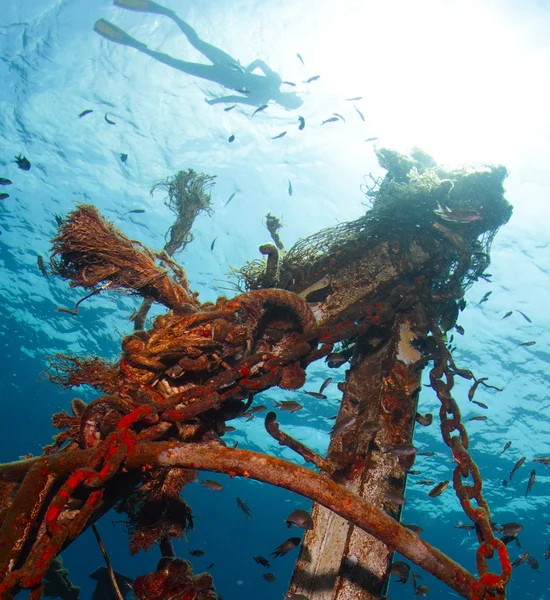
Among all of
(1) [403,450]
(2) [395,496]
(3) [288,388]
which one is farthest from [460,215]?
(2) [395,496]

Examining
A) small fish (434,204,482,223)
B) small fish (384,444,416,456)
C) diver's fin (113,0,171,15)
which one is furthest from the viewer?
diver's fin (113,0,171,15)

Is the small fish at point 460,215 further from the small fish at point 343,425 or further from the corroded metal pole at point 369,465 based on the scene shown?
the small fish at point 343,425

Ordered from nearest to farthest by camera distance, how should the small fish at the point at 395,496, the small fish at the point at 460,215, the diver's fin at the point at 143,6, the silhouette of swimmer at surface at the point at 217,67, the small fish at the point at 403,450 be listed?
the small fish at the point at 395,496
the small fish at the point at 403,450
the small fish at the point at 460,215
the diver's fin at the point at 143,6
the silhouette of swimmer at surface at the point at 217,67

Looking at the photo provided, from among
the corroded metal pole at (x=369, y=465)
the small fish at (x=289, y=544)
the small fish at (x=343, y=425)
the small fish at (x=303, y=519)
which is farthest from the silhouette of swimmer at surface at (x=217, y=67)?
the small fish at (x=289, y=544)

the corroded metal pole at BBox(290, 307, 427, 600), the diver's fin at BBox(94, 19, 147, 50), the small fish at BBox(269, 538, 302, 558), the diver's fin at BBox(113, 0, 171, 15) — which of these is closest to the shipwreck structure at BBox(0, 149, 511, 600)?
the corroded metal pole at BBox(290, 307, 427, 600)

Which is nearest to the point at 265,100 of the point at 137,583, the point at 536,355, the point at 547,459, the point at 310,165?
the point at 310,165

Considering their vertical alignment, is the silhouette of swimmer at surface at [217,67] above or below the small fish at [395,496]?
above

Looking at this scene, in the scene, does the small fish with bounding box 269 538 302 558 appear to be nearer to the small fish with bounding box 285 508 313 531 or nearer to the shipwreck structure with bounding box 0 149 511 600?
the small fish with bounding box 285 508 313 531

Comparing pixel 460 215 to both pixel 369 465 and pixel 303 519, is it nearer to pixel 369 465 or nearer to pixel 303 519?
pixel 369 465

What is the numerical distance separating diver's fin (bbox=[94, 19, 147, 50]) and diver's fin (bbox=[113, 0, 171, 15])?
770 mm

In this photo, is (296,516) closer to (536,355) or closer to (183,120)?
(183,120)

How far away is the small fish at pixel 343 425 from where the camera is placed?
3.75m

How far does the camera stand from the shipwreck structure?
2039 millimetres

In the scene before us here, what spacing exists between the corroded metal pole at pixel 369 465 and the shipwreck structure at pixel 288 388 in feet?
0.04
